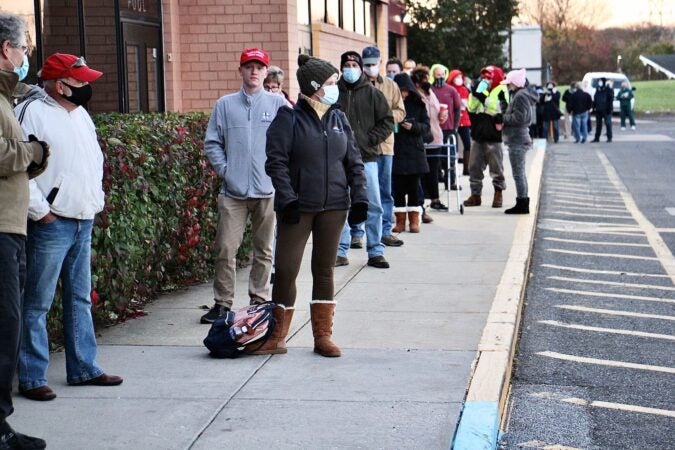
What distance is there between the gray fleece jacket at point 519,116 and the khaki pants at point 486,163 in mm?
535

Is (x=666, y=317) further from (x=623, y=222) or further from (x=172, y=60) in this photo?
(x=172, y=60)

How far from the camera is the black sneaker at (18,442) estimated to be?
17.4ft

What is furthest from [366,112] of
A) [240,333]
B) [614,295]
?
[240,333]

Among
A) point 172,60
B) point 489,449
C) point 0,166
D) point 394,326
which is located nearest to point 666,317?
point 394,326

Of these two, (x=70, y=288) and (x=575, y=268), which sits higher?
(x=70, y=288)

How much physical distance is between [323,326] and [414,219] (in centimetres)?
665

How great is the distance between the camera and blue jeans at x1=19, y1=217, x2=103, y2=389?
620 centimetres

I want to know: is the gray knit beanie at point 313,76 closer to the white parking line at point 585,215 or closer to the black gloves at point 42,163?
the black gloves at point 42,163

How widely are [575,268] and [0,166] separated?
7710 millimetres

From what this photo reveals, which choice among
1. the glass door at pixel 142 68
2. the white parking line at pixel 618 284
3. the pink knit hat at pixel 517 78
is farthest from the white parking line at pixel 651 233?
the glass door at pixel 142 68

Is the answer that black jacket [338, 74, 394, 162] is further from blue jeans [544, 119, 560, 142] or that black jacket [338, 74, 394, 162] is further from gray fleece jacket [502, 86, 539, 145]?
blue jeans [544, 119, 560, 142]

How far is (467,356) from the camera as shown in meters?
7.42

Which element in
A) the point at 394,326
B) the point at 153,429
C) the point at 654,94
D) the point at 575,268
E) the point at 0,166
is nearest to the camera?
the point at 0,166

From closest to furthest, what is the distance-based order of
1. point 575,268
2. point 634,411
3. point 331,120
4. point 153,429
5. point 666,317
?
point 153,429 < point 634,411 < point 331,120 < point 666,317 < point 575,268
